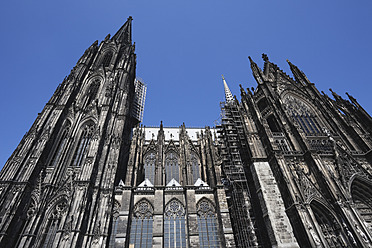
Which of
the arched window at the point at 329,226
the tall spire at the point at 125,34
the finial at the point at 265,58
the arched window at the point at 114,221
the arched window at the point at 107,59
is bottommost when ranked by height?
the arched window at the point at 329,226

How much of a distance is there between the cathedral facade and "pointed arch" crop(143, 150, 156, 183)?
271 mm

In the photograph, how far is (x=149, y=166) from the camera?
23641mm

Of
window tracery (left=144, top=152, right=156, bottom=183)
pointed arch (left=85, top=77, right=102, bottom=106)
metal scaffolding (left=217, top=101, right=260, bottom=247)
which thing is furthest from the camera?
pointed arch (left=85, top=77, right=102, bottom=106)

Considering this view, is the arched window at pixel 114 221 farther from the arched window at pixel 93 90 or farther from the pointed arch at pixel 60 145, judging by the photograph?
the arched window at pixel 93 90

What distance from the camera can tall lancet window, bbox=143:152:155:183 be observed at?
74.9 feet

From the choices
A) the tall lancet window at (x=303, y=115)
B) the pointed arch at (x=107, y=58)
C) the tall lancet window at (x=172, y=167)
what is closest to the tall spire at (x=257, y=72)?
the tall lancet window at (x=303, y=115)

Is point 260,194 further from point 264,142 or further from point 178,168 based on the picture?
point 178,168

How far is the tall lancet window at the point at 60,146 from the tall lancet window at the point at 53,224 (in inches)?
158


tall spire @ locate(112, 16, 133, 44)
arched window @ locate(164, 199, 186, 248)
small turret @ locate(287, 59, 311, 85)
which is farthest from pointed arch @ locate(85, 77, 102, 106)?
small turret @ locate(287, 59, 311, 85)

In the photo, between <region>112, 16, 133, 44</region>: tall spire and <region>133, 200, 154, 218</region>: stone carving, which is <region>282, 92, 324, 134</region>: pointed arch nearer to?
<region>133, 200, 154, 218</region>: stone carving

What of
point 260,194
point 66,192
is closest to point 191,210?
point 260,194

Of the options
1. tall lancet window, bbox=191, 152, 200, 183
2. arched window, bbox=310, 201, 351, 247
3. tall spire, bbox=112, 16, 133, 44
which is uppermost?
tall spire, bbox=112, 16, 133, 44

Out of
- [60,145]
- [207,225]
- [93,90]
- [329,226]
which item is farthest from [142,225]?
[93,90]

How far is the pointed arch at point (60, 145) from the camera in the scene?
59.1 ft
